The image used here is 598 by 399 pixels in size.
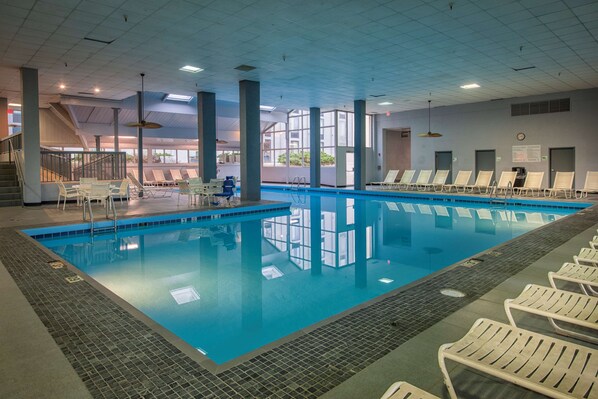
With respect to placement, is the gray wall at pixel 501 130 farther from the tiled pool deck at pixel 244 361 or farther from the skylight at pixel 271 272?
the skylight at pixel 271 272

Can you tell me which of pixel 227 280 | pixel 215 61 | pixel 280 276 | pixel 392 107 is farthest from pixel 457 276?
pixel 392 107

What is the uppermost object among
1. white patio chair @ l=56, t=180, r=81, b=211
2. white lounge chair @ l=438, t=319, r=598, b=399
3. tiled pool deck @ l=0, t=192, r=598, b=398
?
white patio chair @ l=56, t=180, r=81, b=211

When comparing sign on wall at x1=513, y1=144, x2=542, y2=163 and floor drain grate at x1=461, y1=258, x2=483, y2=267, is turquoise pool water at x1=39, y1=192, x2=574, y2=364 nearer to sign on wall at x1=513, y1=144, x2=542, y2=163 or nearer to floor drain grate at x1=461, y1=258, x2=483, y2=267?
floor drain grate at x1=461, y1=258, x2=483, y2=267

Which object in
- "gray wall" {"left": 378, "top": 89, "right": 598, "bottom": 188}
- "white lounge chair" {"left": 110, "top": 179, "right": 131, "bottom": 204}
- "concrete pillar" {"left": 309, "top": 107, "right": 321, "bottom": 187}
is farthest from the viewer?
"concrete pillar" {"left": 309, "top": 107, "right": 321, "bottom": 187}

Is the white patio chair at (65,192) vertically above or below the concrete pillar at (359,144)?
below

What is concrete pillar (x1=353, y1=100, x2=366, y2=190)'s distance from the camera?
15.7 meters

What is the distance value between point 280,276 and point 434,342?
2651 mm

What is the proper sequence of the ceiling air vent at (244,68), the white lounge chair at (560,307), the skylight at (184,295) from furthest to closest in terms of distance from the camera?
the ceiling air vent at (244,68), the skylight at (184,295), the white lounge chair at (560,307)

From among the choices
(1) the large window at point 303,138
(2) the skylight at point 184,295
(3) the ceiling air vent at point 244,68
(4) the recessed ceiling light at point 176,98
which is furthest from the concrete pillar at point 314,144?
(2) the skylight at point 184,295

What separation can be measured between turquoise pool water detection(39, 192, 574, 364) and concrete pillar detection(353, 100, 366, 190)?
612 centimetres

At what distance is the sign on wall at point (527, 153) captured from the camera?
1491cm

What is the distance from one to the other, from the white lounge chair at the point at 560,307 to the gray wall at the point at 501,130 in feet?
46.0

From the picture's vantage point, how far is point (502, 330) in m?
1.99

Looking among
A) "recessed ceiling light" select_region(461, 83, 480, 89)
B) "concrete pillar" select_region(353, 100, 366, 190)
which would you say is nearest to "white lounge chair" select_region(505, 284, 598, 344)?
"recessed ceiling light" select_region(461, 83, 480, 89)
